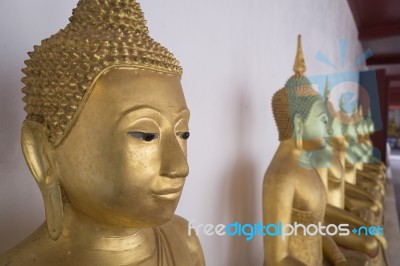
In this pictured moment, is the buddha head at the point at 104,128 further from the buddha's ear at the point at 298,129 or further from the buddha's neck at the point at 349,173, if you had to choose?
the buddha's neck at the point at 349,173

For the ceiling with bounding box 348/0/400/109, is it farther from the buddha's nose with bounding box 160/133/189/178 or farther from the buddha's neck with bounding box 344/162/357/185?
the buddha's nose with bounding box 160/133/189/178

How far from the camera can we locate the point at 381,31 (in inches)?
135

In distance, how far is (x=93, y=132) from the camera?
1.23ft

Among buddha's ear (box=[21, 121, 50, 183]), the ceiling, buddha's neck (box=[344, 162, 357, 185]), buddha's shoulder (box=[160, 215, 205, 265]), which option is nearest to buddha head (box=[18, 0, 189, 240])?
buddha's ear (box=[21, 121, 50, 183])

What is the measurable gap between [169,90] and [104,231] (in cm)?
17

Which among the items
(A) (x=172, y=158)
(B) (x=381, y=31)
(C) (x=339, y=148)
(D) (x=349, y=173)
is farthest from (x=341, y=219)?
(B) (x=381, y=31)

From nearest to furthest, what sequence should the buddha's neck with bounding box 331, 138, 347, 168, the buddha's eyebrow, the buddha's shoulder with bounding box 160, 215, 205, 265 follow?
the buddha's eyebrow → the buddha's shoulder with bounding box 160, 215, 205, 265 → the buddha's neck with bounding box 331, 138, 347, 168

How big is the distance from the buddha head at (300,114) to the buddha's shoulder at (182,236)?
1.47 feet

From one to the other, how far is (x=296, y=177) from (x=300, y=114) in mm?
157

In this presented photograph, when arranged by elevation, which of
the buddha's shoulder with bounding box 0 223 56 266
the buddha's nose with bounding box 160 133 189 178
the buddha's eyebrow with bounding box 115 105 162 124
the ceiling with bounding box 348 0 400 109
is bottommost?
the buddha's shoulder with bounding box 0 223 56 266

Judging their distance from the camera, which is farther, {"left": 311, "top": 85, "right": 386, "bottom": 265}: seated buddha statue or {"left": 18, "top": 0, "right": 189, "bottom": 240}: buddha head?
{"left": 311, "top": 85, "right": 386, "bottom": 265}: seated buddha statue

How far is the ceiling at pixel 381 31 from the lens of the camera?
2.97m

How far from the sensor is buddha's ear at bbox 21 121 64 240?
0.40 m

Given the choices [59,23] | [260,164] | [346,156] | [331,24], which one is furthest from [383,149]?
[59,23]
